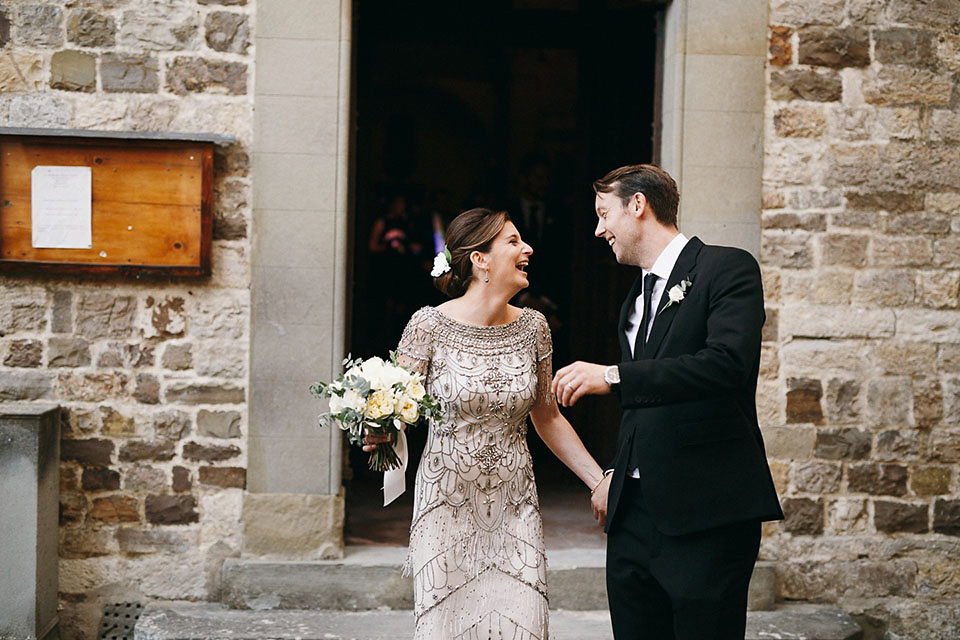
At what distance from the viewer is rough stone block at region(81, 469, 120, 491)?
4.83m

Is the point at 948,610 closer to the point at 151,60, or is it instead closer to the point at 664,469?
the point at 664,469

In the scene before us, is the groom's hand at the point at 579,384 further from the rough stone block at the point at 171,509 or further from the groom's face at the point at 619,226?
the rough stone block at the point at 171,509

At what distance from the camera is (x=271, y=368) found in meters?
4.86

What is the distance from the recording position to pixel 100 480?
484 cm

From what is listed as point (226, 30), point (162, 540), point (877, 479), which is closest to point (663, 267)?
point (877, 479)

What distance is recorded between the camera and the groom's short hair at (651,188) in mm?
3123

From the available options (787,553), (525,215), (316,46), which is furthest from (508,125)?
(787,553)

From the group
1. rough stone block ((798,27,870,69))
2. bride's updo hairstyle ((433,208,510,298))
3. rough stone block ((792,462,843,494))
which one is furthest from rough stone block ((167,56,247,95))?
rough stone block ((792,462,843,494))

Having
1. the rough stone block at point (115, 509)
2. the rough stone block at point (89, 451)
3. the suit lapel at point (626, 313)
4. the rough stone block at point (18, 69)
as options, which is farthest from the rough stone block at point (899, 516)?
the rough stone block at point (18, 69)

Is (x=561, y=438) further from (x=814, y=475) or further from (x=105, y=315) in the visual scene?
(x=105, y=315)

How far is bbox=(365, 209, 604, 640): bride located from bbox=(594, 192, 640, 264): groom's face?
1.41ft

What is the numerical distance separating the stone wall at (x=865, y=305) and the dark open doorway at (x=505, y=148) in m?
0.86

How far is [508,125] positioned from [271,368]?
233 inches

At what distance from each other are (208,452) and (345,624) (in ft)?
3.60
